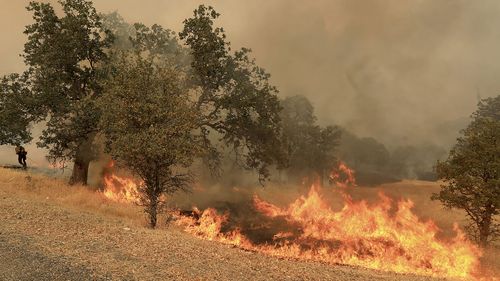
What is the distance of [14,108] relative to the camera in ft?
102

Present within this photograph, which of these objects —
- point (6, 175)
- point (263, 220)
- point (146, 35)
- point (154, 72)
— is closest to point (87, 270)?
point (154, 72)

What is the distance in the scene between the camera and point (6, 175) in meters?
29.1

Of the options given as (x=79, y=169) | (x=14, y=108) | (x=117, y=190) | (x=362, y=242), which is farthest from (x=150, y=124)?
(x=362, y=242)

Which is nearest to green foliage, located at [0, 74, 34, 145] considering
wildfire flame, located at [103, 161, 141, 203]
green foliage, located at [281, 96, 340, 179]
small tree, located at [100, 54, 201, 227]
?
wildfire flame, located at [103, 161, 141, 203]

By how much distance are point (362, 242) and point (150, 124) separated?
17.3 m

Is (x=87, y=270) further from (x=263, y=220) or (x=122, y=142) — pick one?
(x=263, y=220)

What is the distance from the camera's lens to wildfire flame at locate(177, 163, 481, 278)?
Answer: 2342 centimetres

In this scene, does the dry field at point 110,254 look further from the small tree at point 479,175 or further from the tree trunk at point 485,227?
the small tree at point 479,175

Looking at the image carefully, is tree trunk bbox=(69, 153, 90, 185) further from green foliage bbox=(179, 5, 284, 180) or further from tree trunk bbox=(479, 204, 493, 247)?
tree trunk bbox=(479, 204, 493, 247)

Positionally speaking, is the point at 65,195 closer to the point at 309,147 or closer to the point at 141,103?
the point at 141,103

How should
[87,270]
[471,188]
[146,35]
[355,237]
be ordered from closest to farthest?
1. [87,270]
2. [471,188]
3. [355,237]
4. [146,35]

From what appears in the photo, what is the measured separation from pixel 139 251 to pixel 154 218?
688cm

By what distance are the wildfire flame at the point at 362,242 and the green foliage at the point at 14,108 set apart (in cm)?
1494

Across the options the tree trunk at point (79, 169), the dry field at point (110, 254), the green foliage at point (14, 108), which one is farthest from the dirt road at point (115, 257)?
the green foliage at point (14, 108)
